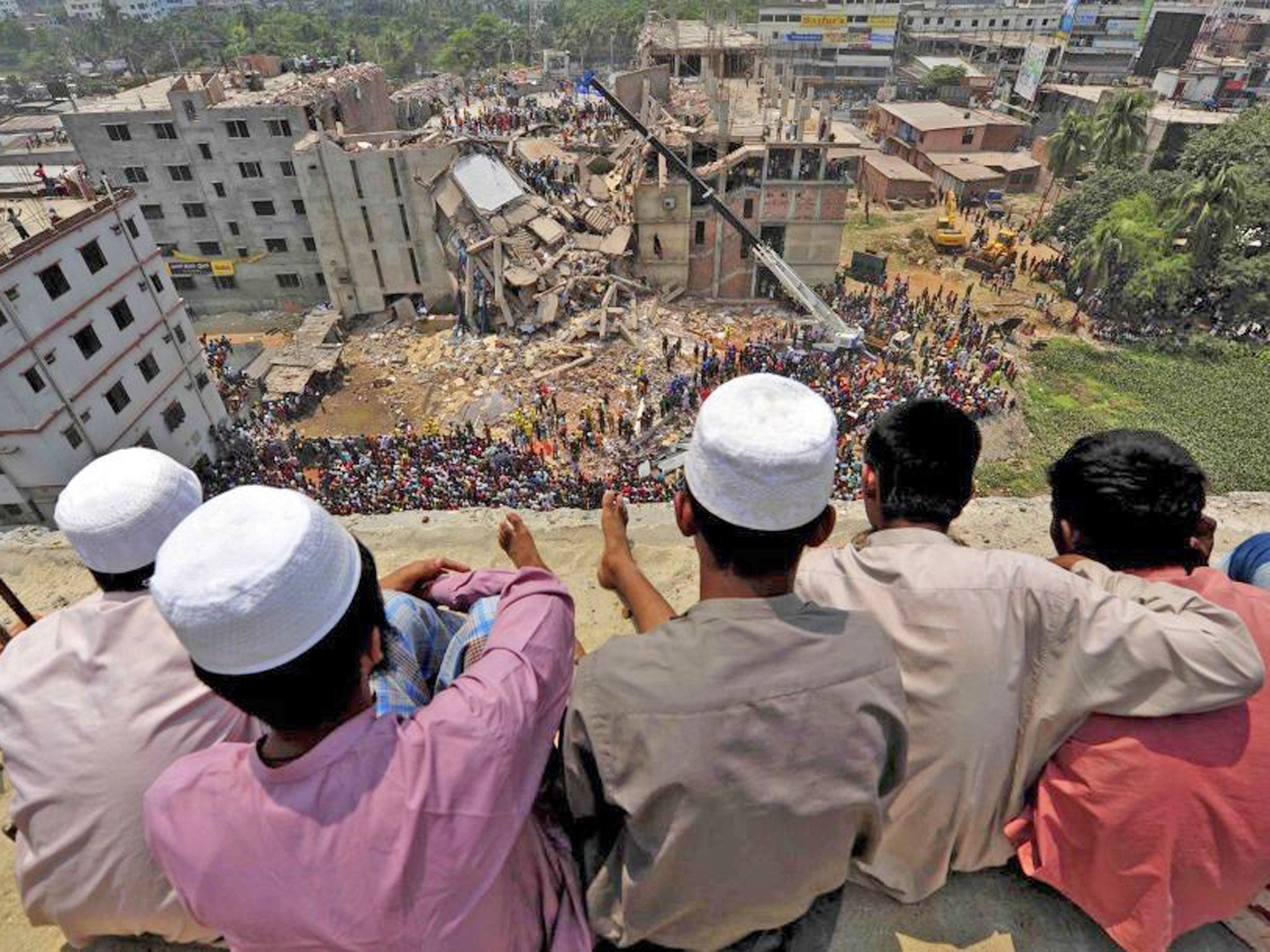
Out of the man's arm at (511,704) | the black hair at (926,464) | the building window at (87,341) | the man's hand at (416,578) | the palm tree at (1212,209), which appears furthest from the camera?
the palm tree at (1212,209)

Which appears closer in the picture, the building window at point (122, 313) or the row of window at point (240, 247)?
the building window at point (122, 313)

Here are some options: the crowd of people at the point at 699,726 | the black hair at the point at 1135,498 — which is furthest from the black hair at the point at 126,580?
the black hair at the point at 1135,498

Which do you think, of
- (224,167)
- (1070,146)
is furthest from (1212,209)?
(224,167)

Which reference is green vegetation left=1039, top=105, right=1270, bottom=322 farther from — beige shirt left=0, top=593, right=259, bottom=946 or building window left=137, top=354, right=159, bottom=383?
building window left=137, top=354, right=159, bottom=383

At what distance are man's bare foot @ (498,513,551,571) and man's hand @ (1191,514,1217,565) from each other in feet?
8.66

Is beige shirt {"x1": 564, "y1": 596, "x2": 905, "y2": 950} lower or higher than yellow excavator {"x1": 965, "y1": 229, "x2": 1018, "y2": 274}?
higher

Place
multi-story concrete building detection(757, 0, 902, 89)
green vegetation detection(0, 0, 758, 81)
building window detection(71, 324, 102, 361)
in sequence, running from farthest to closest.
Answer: green vegetation detection(0, 0, 758, 81), multi-story concrete building detection(757, 0, 902, 89), building window detection(71, 324, 102, 361)

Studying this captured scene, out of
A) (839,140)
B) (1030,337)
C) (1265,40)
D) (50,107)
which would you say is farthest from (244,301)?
(1265,40)

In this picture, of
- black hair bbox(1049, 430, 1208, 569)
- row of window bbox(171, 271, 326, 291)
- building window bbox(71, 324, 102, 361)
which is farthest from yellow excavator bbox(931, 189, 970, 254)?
black hair bbox(1049, 430, 1208, 569)

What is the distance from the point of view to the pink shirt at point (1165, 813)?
6.97 feet

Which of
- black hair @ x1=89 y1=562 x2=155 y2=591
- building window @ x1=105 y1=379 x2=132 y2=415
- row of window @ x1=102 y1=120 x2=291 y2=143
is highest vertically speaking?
black hair @ x1=89 y1=562 x2=155 y2=591

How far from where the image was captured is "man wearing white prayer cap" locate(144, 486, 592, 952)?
150cm

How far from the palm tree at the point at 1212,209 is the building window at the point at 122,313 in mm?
31346

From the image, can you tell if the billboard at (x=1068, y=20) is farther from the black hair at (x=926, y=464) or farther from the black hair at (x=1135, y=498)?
the black hair at (x=926, y=464)
